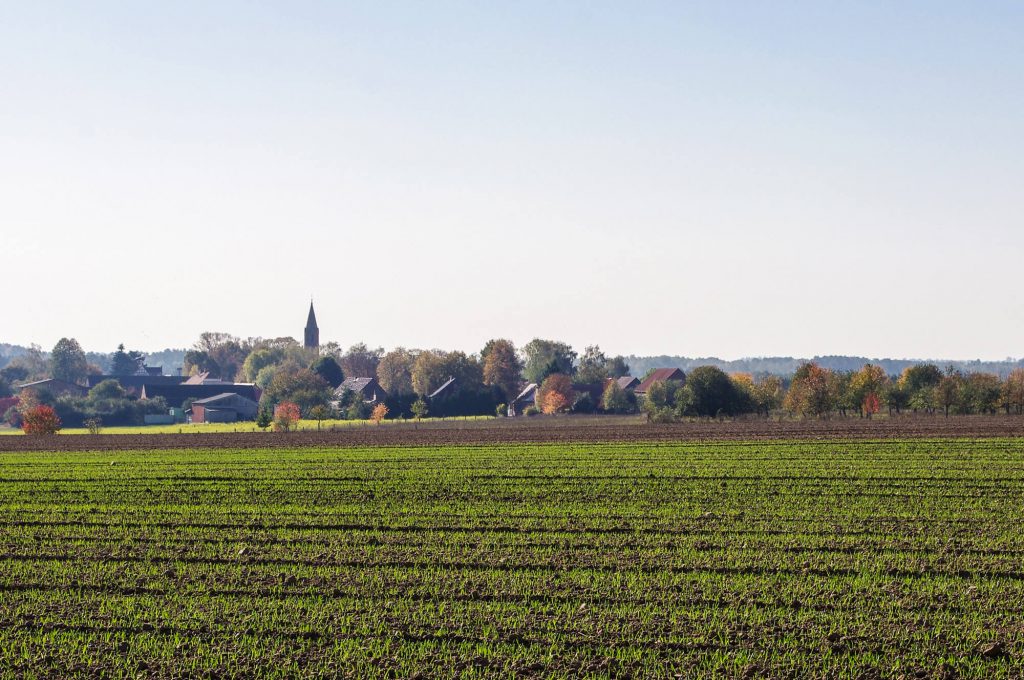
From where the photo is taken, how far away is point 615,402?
141 m

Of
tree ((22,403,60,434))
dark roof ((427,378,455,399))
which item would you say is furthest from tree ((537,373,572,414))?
tree ((22,403,60,434))

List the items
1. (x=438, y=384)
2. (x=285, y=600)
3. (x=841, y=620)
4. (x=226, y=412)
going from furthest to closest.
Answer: (x=438, y=384)
(x=226, y=412)
(x=285, y=600)
(x=841, y=620)

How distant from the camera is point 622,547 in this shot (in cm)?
2278

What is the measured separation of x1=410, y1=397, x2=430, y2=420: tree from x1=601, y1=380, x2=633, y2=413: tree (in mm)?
22162

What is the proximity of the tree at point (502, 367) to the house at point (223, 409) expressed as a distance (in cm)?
3890

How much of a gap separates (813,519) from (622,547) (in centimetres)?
646

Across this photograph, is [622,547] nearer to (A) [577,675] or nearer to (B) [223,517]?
(A) [577,675]

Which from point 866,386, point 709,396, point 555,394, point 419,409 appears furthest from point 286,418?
point 866,386

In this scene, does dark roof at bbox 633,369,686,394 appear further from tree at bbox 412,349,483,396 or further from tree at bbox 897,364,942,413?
tree at bbox 897,364,942,413

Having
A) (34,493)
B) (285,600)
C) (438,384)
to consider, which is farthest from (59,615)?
(438,384)

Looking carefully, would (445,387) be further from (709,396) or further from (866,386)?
(709,396)

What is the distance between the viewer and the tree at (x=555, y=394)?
14212 cm

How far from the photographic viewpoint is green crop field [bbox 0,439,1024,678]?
14961 millimetres

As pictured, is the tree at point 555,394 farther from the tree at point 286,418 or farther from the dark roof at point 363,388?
the tree at point 286,418
